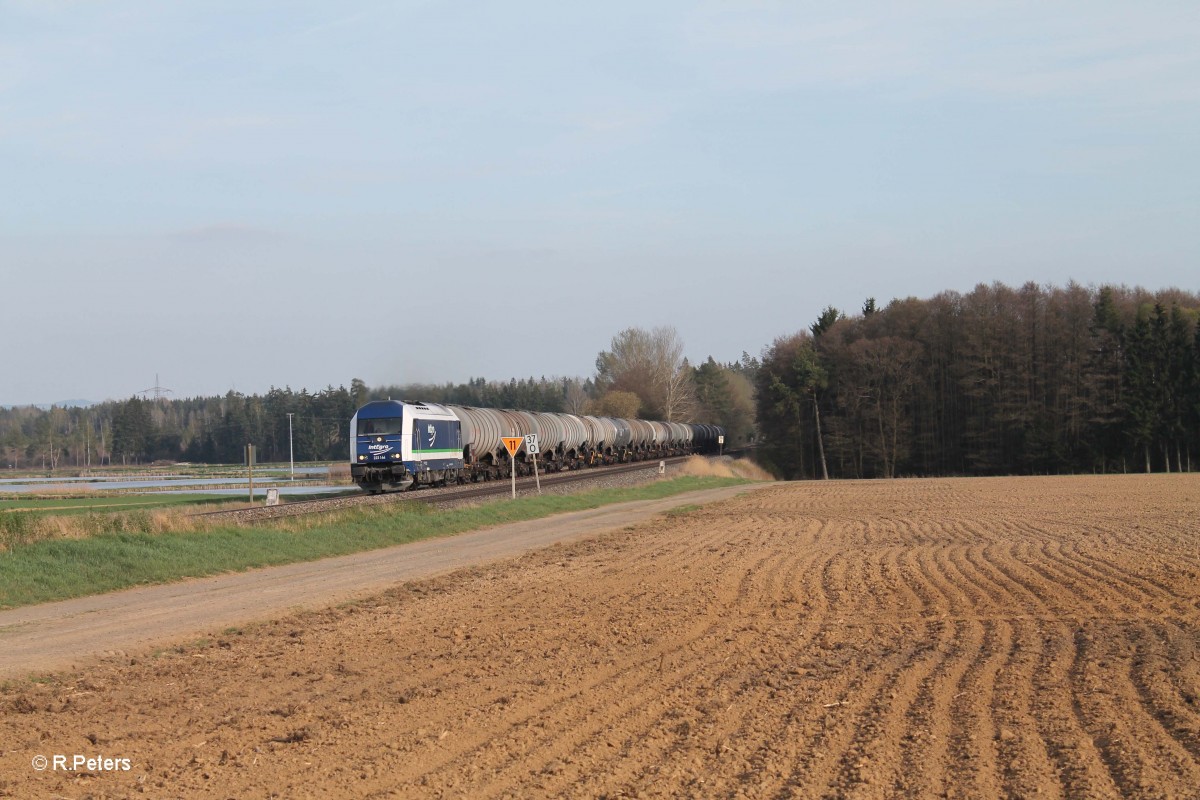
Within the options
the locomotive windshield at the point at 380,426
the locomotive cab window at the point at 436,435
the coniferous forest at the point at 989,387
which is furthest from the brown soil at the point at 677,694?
the coniferous forest at the point at 989,387

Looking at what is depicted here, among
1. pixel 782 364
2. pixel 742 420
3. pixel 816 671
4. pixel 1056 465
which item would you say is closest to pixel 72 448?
pixel 742 420

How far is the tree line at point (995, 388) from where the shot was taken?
71750mm

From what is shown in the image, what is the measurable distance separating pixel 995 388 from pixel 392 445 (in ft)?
171

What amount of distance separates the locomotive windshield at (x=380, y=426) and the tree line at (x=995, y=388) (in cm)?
4651

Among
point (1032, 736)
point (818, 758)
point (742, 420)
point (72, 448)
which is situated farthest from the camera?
point (72, 448)

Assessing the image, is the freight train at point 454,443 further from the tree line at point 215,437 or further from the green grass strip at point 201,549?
the tree line at point 215,437

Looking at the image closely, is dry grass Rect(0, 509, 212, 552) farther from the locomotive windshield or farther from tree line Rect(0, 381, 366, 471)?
tree line Rect(0, 381, 366, 471)

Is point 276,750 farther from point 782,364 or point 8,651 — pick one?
point 782,364

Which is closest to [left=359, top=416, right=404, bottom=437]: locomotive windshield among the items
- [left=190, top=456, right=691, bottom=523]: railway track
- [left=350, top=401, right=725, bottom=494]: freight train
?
[left=350, top=401, right=725, bottom=494]: freight train

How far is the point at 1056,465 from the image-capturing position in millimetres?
73500

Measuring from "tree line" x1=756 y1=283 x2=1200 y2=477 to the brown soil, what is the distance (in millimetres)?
60917

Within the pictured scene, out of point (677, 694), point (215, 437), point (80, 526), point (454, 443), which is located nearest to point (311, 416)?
point (215, 437)

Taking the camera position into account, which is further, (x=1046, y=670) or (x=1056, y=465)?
(x=1056, y=465)

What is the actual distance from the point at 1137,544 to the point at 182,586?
1759 cm
